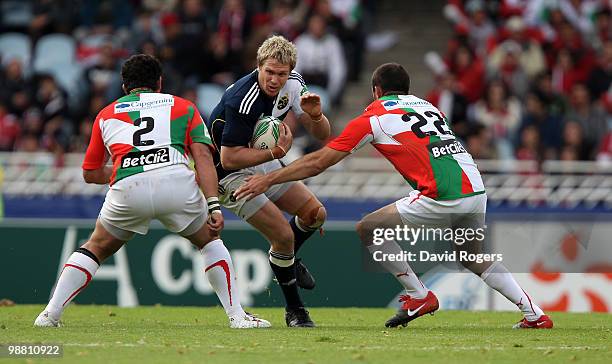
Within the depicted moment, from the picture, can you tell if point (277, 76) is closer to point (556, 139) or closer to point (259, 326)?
point (259, 326)

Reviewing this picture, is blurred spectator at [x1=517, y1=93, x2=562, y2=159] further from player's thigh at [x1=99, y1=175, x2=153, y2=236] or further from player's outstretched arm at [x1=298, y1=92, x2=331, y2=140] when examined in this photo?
player's thigh at [x1=99, y1=175, x2=153, y2=236]

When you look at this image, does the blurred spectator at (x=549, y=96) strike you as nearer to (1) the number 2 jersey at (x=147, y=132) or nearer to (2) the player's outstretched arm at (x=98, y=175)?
(1) the number 2 jersey at (x=147, y=132)

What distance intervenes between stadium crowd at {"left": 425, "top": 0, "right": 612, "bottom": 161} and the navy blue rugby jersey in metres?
7.64

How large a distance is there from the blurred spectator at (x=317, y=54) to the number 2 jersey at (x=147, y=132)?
9.49 meters

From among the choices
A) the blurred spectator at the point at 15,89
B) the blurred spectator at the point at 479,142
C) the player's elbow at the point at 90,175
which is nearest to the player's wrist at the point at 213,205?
the player's elbow at the point at 90,175

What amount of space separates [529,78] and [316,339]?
11032 mm

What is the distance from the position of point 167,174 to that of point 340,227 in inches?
205

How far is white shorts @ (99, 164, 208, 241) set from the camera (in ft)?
32.1

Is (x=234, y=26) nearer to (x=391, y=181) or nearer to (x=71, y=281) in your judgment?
(x=391, y=181)

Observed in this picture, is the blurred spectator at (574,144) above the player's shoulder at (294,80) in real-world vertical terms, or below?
below

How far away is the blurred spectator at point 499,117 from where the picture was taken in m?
18.7

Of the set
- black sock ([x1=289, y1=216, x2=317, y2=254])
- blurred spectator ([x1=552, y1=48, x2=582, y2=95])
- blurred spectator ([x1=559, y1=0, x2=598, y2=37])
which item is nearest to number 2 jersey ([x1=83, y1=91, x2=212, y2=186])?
black sock ([x1=289, y1=216, x2=317, y2=254])

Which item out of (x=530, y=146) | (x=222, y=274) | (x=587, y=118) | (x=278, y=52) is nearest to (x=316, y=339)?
(x=222, y=274)

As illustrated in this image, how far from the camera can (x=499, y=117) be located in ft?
61.8
